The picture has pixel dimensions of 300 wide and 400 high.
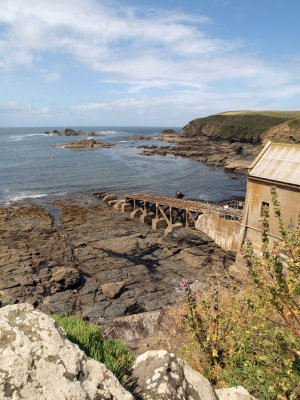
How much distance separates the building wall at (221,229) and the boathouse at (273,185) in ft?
8.06

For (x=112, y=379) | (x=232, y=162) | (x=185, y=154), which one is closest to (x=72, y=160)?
(x=185, y=154)

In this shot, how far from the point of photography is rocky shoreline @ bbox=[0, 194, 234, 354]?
18266 millimetres

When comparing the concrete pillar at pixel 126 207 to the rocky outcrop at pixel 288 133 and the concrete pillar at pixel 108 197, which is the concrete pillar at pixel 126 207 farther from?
the rocky outcrop at pixel 288 133

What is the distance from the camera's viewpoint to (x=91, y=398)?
13.5ft

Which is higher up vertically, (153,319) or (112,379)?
(112,379)

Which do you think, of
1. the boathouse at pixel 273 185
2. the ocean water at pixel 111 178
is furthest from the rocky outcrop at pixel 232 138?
the boathouse at pixel 273 185

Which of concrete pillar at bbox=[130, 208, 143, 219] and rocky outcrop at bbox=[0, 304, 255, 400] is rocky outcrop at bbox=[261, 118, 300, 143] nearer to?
concrete pillar at bbox=[130, 208, 143, 219]

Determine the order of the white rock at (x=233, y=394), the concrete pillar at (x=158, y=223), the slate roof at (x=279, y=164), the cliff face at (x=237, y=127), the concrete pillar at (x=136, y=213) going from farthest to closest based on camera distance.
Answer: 1. the cliff face at (x=237, y=127)
2. the concrete pillar at (x=136, y=213)
3. the concrete pillar at (x=158, y=223)
4. the slate roof at (x=279, y=164)
5. the white rock at (x=233, y=394)

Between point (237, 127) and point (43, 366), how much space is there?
5871 inches

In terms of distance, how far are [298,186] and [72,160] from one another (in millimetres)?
78479

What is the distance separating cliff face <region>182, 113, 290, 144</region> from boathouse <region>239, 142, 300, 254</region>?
357ft

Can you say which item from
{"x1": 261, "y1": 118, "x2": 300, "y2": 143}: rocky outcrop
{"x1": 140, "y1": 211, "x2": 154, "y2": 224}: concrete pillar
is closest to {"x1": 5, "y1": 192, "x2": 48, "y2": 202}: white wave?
{"x1": 140, "y1": 211, "x2": 154, "y2": 224}: concrete pillar

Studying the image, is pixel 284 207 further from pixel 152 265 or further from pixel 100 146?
pixel 100 146

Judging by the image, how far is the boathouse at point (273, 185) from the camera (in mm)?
17547
